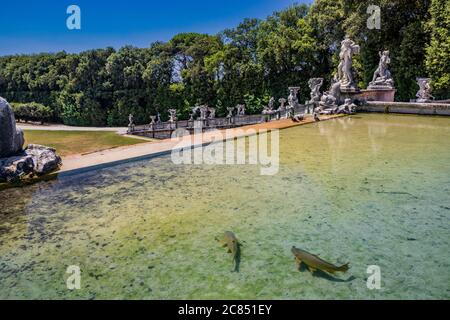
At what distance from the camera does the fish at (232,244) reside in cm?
377

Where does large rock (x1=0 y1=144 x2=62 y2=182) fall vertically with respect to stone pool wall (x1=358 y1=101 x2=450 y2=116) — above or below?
below

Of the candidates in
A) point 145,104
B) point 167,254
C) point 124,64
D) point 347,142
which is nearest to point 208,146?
point 347,142

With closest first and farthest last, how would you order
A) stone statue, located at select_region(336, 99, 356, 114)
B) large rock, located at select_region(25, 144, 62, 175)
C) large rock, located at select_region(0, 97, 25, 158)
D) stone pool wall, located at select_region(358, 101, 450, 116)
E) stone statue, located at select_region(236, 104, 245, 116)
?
large rock, located at select_region(25, 144, 62, 175)
large rock, located at select_region(0, 97, 25, 158)
stone pool wall, located at select_region(358, 101, 450, 116)
stone statue, located at select_region(336, 99, 356, 114)
stone statue, located at select_region(236, 104, 245, 116)

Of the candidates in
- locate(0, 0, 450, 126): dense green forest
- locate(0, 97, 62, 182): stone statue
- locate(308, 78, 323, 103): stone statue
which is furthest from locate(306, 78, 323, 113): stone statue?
locate(0, 97, 62, 182): stone statue

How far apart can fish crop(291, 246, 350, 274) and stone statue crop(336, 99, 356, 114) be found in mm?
12670

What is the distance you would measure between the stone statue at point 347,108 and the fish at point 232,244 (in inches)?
491

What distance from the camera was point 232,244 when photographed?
12.9 feet

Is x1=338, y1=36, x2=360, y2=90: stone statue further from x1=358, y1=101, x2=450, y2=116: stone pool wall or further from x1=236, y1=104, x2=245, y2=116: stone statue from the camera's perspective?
x1=236, y1=104, x2=245, y2=116: stone statue

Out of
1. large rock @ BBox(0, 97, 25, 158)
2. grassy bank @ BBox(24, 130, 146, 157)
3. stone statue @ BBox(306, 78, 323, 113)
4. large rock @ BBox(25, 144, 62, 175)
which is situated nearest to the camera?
large rock @ BBox(25, 144, 62, 175)

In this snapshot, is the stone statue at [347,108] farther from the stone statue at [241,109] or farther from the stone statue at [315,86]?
the stone statue at [241,109]

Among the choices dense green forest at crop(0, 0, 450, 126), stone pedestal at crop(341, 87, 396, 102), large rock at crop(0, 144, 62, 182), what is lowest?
large rock at crop(0, 144, 62, 182)

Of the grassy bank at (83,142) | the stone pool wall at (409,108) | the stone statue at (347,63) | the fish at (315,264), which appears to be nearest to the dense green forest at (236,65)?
the stone statue at (347,63)

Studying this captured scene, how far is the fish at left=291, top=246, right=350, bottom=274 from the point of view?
11.3 feet

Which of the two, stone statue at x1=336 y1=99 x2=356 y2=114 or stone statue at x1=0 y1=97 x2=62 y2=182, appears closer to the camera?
stone statue at x1=0 y1=97 x2=62 y2=182
